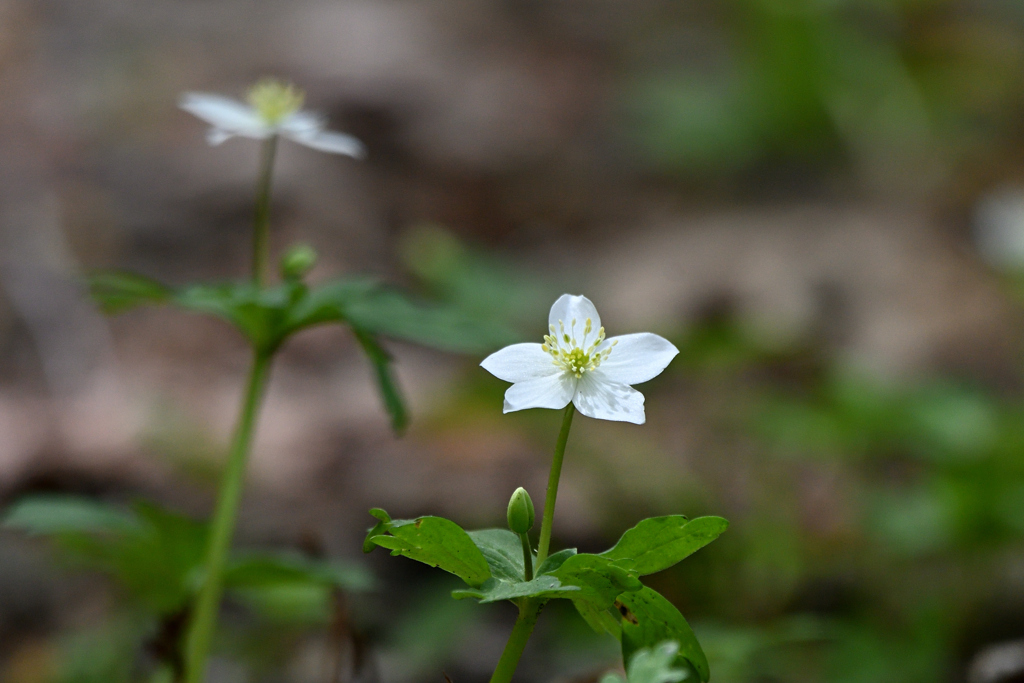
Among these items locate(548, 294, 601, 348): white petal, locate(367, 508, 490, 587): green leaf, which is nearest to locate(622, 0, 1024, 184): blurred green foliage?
locate(548, 294, 601, 348): white petal

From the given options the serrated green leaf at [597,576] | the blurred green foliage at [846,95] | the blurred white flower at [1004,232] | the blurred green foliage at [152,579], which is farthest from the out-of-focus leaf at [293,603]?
the blurred green foliage at [846,95]

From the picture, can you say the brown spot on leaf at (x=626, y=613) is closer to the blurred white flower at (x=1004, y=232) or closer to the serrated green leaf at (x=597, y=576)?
the serrated green leaf at (x=597, y=576)

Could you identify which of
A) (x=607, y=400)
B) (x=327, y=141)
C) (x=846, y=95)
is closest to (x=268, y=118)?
(x=327, y=141)

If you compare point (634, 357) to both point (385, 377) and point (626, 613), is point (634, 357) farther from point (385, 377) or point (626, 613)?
point (385, 377)

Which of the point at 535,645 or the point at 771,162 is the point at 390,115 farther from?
the point at 535,645

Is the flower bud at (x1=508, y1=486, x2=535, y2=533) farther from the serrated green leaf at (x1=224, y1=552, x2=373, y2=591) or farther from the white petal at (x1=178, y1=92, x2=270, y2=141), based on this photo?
the white petal at (x1=178, y1=92, x2=270, y2=141)

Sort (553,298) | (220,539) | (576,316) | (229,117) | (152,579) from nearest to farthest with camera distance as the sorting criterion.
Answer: (576,316) < (220,539) < (229,117) < (152,579) < (553,298)

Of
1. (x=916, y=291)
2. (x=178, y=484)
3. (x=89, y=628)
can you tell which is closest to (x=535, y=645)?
(x=89, y=628)
